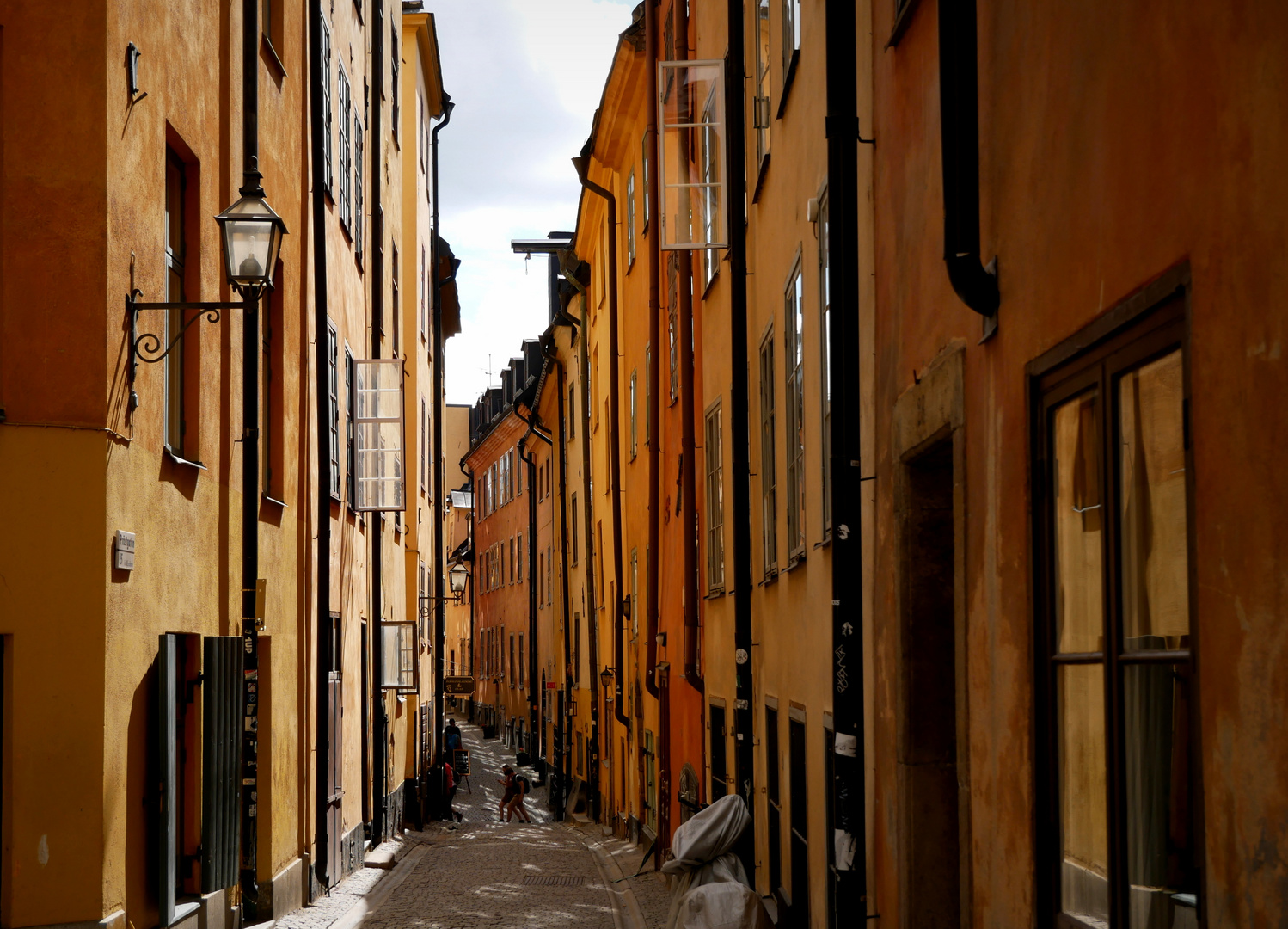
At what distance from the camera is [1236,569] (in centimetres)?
301

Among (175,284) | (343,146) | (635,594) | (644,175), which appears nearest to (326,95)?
(343,146)

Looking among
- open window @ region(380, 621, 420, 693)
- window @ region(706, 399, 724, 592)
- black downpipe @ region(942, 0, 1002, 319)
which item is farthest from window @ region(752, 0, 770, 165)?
open window @ region(380, 621, 420, 693)

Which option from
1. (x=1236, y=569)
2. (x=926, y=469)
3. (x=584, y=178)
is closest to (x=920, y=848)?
(x=926, y=469)

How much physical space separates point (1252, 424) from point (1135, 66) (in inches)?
42.9

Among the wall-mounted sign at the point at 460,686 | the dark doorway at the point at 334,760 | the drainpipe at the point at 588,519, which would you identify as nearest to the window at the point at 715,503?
the dark doorway at the point at 334,760

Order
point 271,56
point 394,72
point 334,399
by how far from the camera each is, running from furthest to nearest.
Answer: point 394,72, point 334,399, point 271,56

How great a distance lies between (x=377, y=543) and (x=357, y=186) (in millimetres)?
4886

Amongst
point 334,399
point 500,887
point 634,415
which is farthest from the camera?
point 634,415

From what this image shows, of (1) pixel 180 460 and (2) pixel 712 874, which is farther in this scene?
(1) pixel 180 460

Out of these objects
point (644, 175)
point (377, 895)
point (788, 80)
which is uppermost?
point (644, 175)

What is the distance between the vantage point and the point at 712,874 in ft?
32.1

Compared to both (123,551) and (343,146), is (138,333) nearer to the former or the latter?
(123,551)

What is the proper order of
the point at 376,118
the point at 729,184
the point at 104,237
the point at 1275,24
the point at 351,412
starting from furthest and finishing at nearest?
the point at 376,118, the point at 351,412, the point at 729,184, the point at 104,237, the point at 1275,24

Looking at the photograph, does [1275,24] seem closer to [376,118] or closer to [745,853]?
[745,853]
